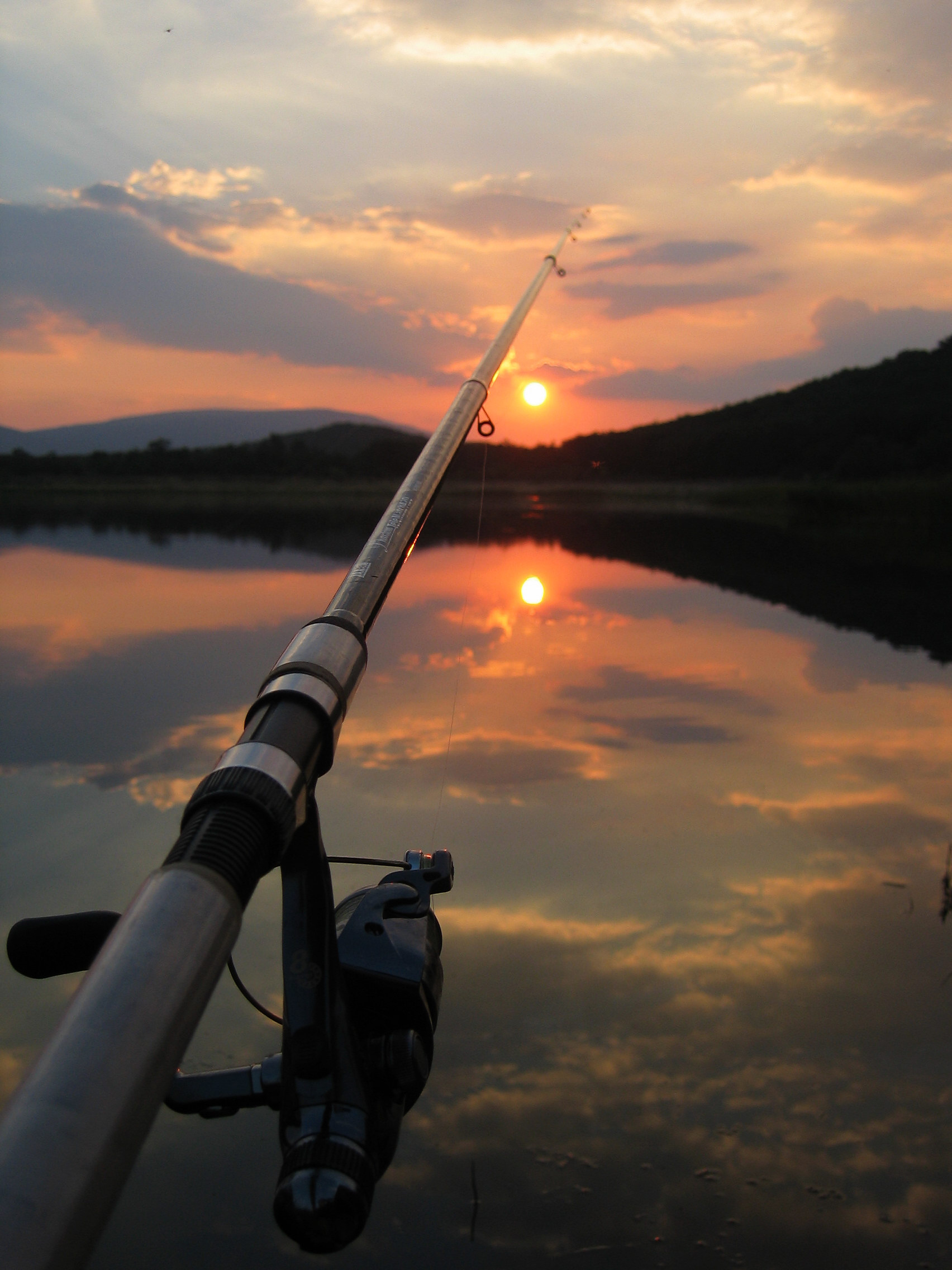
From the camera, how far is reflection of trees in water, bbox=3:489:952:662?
44.4 feet

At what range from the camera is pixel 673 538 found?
25.5 m

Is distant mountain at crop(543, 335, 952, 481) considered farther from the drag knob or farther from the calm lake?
the drag knob

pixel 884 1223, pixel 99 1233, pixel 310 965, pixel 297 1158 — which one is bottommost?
pixel 884 1223

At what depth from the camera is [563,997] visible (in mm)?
3479

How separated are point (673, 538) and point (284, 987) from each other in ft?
82.0

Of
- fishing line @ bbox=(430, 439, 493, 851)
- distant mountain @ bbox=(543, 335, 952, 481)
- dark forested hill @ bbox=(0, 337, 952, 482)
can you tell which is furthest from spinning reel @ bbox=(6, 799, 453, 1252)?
dark forested hill @ bbox=(0, 337, 952, 482)

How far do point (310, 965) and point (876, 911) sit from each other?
357 cm

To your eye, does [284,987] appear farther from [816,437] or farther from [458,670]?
[816,437]

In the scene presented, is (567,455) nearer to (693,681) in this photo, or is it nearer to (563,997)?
(693,681)

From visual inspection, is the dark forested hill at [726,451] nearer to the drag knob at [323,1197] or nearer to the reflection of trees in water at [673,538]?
Result: the reflection of trees in water at [673,538]

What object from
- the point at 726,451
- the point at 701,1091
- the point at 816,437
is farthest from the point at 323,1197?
the point at 816,437

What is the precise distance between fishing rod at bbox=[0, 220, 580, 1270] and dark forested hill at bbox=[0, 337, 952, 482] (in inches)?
844

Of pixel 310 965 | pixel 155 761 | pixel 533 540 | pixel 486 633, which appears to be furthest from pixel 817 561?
pixel 310 965

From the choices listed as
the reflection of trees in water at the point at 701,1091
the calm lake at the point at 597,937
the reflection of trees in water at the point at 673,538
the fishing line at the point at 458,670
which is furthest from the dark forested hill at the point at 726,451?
the reflection of trees in water at the point at 701,1091
